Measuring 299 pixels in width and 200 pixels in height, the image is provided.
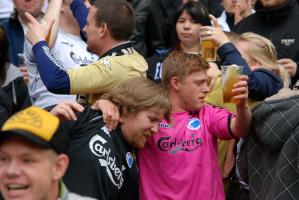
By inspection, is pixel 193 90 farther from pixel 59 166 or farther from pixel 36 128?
pixel 36 128

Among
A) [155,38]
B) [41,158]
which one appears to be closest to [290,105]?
[41,158]

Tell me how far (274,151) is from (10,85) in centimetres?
212

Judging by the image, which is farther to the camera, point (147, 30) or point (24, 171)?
point (147, 30)

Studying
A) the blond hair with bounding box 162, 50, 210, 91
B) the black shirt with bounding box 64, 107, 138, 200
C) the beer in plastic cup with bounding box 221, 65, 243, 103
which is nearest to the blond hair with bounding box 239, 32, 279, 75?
the blond hair with bounding box 162, 50, 210, 91

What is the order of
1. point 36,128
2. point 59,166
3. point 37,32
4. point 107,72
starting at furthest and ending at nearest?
1. point 37,32
2. point 107,72
3. point 59,166
4. point 36,128

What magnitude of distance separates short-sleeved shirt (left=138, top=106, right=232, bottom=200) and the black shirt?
194mm

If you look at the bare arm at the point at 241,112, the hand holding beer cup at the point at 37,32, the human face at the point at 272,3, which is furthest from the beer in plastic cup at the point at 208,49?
the human face at the point at 272,3

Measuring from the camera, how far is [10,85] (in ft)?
16.4

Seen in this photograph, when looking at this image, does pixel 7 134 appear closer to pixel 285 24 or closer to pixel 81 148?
pixel 81 148

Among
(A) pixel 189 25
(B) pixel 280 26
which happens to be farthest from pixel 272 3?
(A) pixel 189 25

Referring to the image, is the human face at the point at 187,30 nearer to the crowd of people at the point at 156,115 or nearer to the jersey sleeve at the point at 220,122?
the crowd of people at the point at 156,115

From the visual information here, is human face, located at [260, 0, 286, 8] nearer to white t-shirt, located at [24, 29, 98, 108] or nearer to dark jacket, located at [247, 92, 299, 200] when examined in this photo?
white t-shirt, located at [24, 29, 98, 108]

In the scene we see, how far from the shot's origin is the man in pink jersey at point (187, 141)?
409 cm

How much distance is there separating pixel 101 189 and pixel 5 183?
3.39 ft
